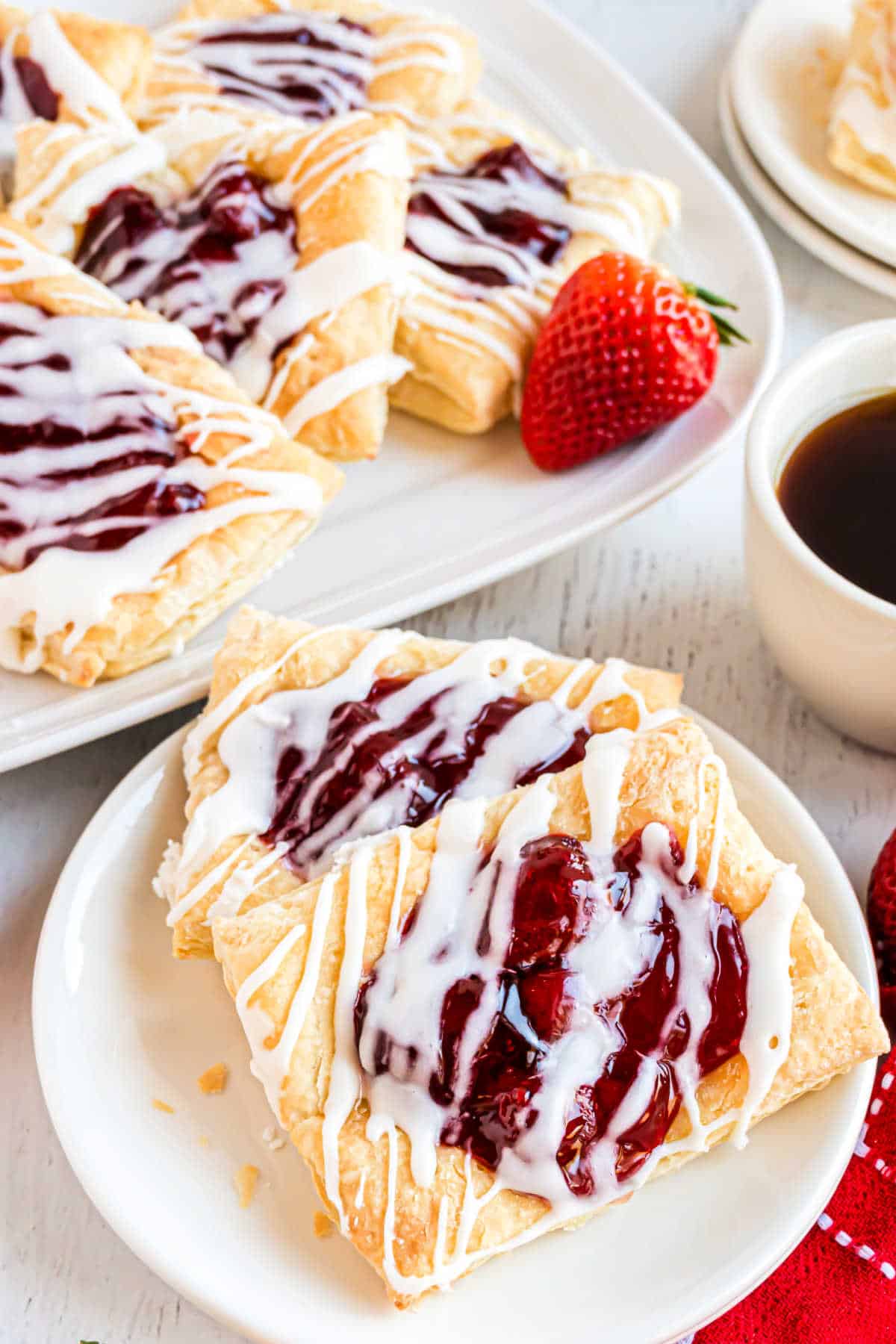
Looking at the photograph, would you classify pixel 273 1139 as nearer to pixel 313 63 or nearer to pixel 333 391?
pixel 333 391

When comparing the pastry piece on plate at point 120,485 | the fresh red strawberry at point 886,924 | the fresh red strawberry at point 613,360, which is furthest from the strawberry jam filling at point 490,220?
the fresh red strawberry at point 886,924

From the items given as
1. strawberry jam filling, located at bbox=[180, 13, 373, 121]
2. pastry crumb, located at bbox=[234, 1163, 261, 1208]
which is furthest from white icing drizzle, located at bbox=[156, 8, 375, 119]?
pastry crumb, located at bbox=[234, 1163, 261, 1208]

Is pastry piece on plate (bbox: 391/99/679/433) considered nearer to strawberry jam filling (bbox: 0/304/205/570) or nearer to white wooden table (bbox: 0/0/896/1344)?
white wooden table (bbox: 0/0/896/1344)

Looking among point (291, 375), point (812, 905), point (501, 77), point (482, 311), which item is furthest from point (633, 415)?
point (501, 77)

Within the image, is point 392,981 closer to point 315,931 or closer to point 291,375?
point 315,931

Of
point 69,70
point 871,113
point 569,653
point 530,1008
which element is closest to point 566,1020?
point 530,1008

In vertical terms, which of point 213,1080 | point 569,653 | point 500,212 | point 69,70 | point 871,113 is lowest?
point 213,1080
